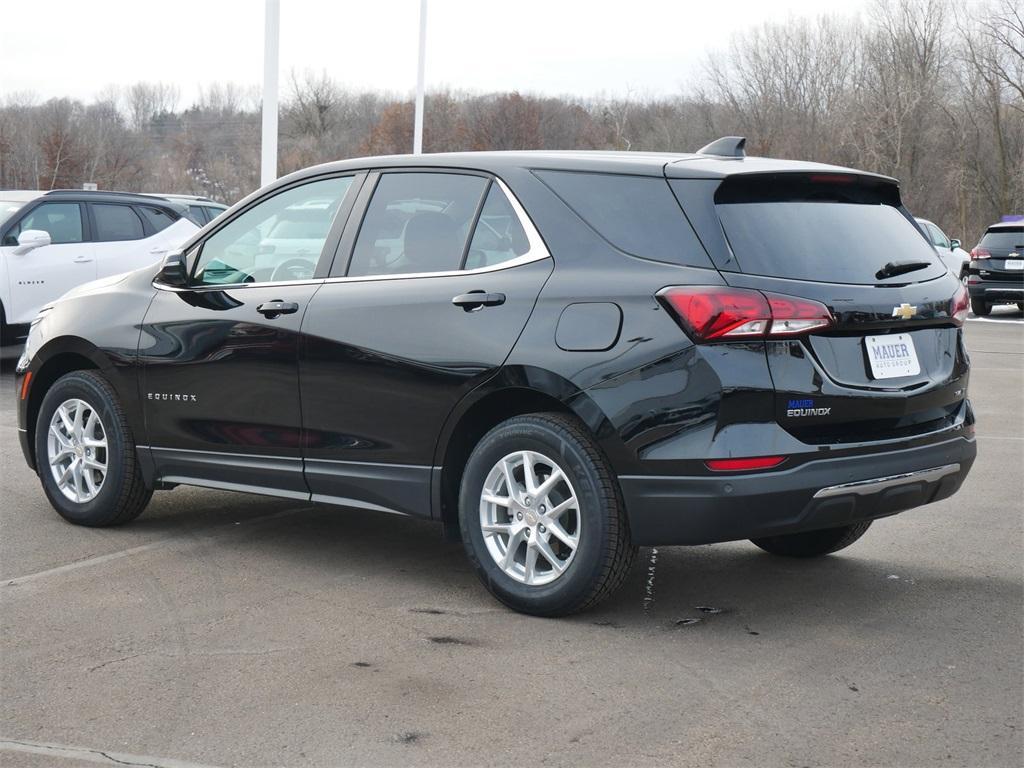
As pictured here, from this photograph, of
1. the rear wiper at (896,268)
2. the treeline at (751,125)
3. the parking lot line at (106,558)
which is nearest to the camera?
the rear wiper at (896,268)

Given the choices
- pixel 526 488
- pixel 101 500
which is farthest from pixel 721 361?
pixel 101 500

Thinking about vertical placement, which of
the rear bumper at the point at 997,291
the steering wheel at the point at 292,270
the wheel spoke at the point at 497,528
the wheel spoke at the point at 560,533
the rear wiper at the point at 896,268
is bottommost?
the rear bumper at the point at 997,291

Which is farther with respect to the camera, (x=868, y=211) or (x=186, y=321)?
(x=186, y=321)

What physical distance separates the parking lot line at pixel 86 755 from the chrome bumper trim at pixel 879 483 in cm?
222

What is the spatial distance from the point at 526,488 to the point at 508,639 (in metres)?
0.55

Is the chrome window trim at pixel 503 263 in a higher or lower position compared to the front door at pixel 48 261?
higher

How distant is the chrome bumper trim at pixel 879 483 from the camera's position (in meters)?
4.45

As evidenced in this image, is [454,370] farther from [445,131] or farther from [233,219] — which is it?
[445,131]

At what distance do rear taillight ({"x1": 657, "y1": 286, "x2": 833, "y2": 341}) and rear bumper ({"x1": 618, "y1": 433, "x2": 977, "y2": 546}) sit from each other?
1.52ft

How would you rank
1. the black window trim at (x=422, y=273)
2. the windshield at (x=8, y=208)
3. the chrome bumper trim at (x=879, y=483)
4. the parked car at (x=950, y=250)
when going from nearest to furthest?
the chrome bumper trim at (x=879, y=483), the black window trim at (x=422, y=273), the windshield at (x=8, y=208), the parked car at (x=950, y=250)

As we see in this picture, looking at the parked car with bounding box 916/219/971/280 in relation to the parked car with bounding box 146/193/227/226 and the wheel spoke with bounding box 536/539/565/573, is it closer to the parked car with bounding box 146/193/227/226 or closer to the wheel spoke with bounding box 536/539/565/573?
the parked car with bounding box 146/193/227/226

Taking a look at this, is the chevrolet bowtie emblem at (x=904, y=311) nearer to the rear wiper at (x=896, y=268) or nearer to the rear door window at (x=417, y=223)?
the rear wiper at (x=896, y=268)

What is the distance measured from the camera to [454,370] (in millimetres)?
4906

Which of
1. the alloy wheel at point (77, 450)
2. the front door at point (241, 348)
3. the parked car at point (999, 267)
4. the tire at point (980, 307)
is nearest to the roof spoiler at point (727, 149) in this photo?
the front door at point (241, 348)
